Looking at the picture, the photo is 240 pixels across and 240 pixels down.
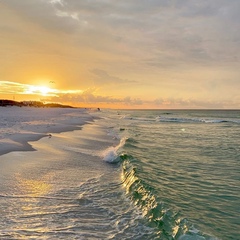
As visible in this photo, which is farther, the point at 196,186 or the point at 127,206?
the point at 196,186

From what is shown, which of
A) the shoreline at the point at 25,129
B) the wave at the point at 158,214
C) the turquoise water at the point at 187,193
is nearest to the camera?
the wave at the point at 158,214

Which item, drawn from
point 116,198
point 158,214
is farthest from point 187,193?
point 116,198

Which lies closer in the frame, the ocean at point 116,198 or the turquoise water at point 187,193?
the ocean at point 116,198

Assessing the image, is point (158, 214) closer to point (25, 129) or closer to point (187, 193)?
point (187, 193)

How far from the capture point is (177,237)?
6.94 meters

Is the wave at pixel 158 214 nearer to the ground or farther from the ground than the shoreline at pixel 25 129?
nearer to the ground

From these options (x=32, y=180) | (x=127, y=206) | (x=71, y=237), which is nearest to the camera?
(x=71, y=237)

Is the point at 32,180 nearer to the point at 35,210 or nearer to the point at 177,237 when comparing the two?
the point at 35,210

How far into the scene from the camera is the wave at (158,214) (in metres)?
7.06

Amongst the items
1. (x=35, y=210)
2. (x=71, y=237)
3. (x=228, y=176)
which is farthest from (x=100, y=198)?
(x=228, y=176)

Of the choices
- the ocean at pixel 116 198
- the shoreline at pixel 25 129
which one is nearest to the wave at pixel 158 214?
the ocean at pixel 116 198

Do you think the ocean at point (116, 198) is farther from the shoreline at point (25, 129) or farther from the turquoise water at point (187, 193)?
the shoreline at point (25, 129)

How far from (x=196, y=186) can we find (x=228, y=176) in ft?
9.25

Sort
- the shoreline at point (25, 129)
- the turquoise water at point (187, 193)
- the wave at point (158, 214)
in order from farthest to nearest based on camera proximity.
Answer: the shoreline at point (25, 129) < the turquoise water at point (187, 193) < the wave at point (158, 214)
